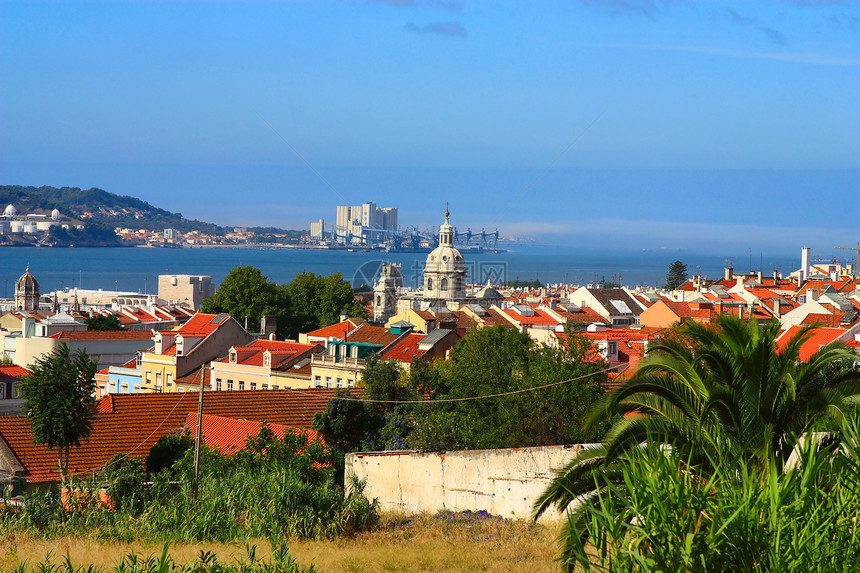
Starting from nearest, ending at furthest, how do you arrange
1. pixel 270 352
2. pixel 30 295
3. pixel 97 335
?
pixel 270 352 < pixel 97 335 < pixel 30 295

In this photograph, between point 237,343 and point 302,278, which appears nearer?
point 237,343

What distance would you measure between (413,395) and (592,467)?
15.1m

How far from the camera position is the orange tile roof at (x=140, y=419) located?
827 inches

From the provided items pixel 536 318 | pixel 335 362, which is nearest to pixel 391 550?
pixel 335 362

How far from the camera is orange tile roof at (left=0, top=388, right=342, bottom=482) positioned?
21.0m

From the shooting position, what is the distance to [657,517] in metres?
6.50

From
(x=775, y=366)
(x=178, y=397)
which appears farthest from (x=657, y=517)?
(x=178, y=397)

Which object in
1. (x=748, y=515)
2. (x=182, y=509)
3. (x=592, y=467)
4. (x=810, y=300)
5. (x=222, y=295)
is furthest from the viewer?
(x=222, y=295)

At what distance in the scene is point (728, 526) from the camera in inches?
251

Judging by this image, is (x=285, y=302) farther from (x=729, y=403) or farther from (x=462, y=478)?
(x=729, y=403)

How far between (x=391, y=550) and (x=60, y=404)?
9.91 metres

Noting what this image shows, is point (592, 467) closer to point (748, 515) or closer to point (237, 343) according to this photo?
point (748, 515)

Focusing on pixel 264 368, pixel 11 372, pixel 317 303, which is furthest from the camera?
pixel 317 303

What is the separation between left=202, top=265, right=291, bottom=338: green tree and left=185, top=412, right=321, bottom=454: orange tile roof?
43259 millimetres
